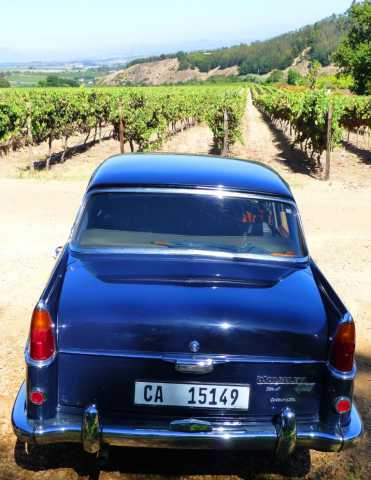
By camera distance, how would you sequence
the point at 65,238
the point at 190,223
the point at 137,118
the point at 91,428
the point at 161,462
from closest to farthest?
1. the point at 91,428
2. the point at 161,462
3. the point at 190,223
4. the point at 65,238
5. the point at 137,118

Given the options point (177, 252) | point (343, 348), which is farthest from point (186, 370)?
point (177, 252)

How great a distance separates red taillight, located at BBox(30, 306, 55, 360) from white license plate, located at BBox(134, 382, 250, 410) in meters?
0.47

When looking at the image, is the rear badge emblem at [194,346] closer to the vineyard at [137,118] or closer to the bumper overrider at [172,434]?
the bumper overrider at [172,434]

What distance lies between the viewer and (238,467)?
347 centimetres

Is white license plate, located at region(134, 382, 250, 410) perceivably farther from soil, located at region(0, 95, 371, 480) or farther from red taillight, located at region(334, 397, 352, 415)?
soil, located at region(0, 95, 371, 480)

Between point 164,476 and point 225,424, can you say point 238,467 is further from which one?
point 225,424

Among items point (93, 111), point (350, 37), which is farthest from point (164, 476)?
point (350, 37)

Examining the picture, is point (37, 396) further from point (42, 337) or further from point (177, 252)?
point (177, 252)

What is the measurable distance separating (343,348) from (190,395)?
2.68 ft

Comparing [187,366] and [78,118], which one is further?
[78,118]

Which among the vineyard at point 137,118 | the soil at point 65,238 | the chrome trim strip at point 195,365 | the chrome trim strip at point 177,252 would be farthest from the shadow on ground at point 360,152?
the chrome trim strip at point 195,365

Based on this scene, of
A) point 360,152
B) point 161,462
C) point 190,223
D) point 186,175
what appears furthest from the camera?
point 360,152

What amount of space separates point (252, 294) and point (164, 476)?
120cm

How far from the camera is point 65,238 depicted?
9.35 meters
